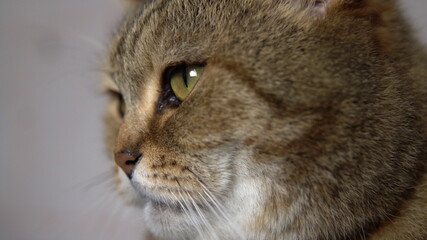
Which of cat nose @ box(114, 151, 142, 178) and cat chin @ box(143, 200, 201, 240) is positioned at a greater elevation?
cat nose @ box(114, 151, 142, 178)

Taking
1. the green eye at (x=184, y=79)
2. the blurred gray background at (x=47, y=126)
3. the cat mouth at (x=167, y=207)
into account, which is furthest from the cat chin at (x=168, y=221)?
the blurred gray background at (x=47, y=126)

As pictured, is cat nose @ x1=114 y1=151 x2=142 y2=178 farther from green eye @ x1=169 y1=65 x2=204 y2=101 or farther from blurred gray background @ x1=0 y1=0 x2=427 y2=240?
blurred gray background @ x1=0 y1=0 x2=427 y2=240

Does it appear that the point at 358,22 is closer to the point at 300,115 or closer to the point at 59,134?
the point at 300,115

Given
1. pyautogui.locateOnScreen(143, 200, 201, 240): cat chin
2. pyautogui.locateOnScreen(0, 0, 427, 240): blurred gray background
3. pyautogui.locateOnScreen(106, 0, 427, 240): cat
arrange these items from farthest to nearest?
pyautogui.locateOnScreen(0, 0, 427, 240): blurred gray background
pyautogui.locateOnScreen(143, 200, 201, 240): cat chin
pyautogui.locateOnScreen(106, 0, 427, 240): cat

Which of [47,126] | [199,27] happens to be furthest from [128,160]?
[47,126]

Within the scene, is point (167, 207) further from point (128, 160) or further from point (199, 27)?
point (199, 27)

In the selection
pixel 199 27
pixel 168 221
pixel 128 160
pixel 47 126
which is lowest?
pixel 168 221

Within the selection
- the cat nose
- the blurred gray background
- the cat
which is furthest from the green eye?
the blurred gray background
